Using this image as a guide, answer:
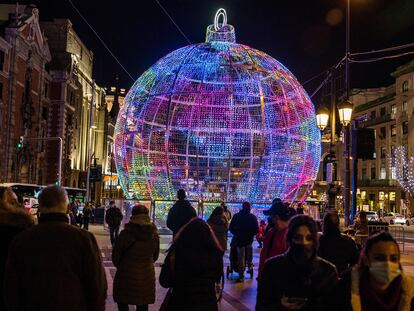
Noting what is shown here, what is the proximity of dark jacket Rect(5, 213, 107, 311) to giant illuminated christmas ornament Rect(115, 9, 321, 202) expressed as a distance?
12308mm

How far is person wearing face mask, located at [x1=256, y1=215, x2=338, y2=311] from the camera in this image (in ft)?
11.0

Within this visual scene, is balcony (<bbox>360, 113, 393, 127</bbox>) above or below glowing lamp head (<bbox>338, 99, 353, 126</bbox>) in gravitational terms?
above

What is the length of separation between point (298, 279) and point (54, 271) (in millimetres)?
1597

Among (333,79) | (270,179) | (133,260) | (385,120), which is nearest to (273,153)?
(270,179)

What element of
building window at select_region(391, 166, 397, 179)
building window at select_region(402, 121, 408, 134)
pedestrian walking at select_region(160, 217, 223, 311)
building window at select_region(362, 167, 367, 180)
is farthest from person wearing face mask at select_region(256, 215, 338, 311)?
building window at select_region(362, 167, 367, 180)

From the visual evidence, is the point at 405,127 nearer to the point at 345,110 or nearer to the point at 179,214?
the point at 345,110

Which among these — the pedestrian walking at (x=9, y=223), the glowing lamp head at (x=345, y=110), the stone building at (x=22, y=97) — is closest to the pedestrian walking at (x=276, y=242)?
the pedestrian walking at (x=9, y=223)

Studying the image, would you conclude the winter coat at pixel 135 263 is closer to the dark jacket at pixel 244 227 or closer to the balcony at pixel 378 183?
the dark jacket at pixel 244 227

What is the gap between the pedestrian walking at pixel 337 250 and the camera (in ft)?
19.6

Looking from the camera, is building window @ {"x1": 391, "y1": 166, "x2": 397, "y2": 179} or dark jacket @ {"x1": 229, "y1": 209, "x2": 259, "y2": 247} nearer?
dark jacket @ {"x1": 229, "y1": 209, "x2": 259, "y2": 247}

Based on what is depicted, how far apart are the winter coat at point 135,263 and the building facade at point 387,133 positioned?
57334 mm

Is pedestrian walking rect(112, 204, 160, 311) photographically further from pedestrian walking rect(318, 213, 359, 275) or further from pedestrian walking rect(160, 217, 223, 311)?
pedestrian walking rect(318, 213, 359, 275)

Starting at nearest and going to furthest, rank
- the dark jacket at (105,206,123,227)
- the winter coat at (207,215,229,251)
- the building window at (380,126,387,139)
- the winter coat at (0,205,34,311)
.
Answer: the winter coat at (0,205,34,311)
the winter coat at (207,215,229,251)
the dark jacket at (105,206,123,227)
the building window at (380,126,387,139)

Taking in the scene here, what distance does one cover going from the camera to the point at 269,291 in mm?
3447
